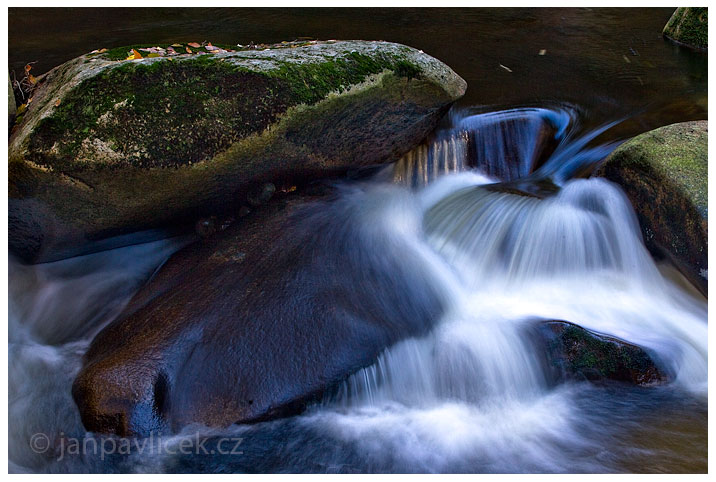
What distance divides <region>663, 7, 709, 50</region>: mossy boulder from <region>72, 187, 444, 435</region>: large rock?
6438mm

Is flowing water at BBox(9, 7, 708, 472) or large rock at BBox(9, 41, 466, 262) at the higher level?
large rock at BBox(9, 41, 466, 262)

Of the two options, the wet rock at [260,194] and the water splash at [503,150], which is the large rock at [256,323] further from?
the water splash at [503,150]

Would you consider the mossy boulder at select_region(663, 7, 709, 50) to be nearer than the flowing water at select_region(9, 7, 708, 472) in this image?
No

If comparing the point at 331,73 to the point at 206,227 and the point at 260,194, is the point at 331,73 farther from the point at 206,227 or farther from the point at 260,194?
the point at 206,227

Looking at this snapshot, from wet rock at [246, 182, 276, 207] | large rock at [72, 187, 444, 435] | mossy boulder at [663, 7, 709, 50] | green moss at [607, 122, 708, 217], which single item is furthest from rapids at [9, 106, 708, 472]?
mossy boulder at [663, 7, 709, 50]

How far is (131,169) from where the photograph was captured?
423 centimetres

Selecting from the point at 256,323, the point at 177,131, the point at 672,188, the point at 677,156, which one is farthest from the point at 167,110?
the point at 677,156

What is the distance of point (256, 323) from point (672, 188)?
3496 mm

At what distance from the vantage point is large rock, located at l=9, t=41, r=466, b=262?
4.13 metres

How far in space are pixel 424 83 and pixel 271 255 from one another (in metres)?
2.31

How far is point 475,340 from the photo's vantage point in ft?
13.4

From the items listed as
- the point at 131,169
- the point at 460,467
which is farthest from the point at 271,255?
the point at 460,467

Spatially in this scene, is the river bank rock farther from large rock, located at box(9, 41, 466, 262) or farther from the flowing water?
large rock, located at box(9, 41, 466, 262)

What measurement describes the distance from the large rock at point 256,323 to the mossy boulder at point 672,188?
1.99 m
